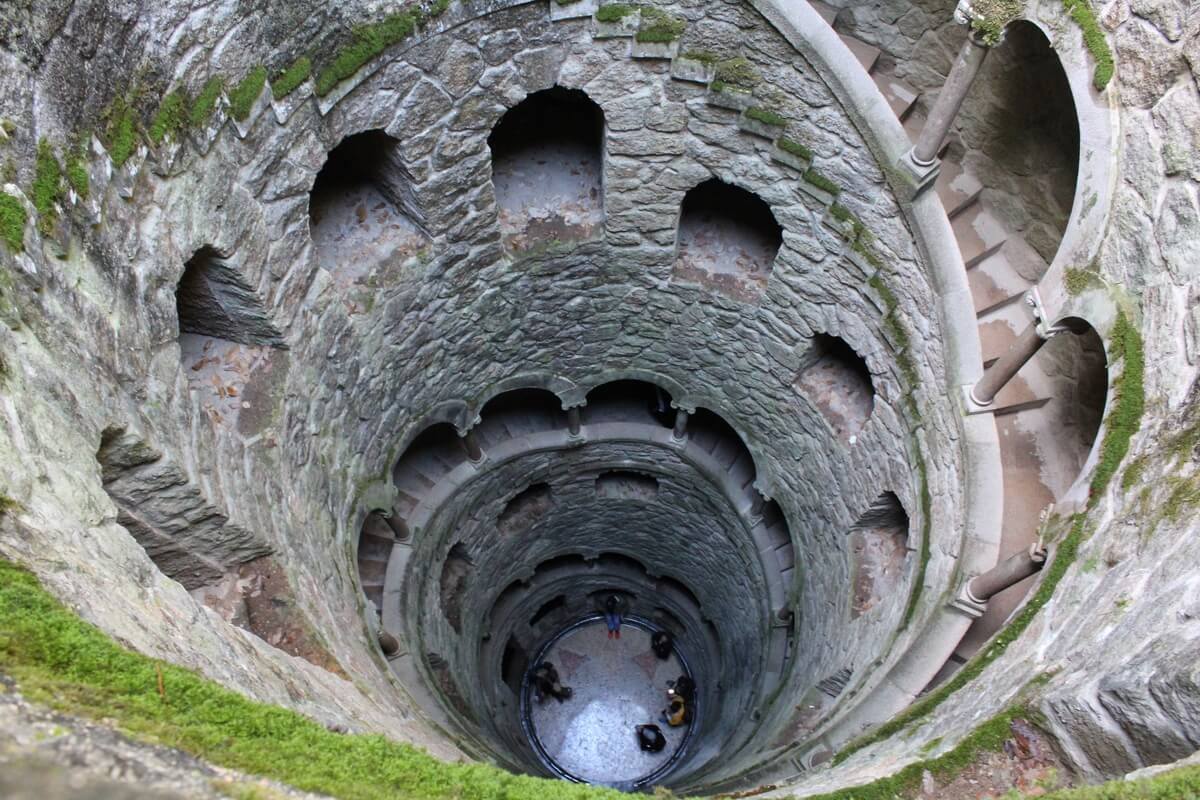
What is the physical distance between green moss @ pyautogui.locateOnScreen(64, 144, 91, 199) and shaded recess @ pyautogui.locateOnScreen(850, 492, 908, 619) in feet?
24.1

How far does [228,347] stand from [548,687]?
10.1 metres

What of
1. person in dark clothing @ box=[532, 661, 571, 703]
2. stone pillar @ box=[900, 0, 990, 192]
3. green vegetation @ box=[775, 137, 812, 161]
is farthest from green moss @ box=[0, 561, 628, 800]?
person in dark clothing @ box=[532, 661, 571, 703]

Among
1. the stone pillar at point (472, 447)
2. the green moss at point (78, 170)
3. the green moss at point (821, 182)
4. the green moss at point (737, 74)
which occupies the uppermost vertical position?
the green moss at point (737, 74)

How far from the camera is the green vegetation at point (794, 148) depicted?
24.7 feet

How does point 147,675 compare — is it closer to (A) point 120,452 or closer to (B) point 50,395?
(B) point 50,395

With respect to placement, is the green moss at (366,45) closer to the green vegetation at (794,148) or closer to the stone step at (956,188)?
the green vegetation at (794,148)

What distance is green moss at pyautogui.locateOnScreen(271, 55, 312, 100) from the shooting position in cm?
570

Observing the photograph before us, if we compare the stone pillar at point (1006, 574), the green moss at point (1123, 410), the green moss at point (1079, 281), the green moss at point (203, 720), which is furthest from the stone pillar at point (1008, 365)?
the green moss at point (203, 720)

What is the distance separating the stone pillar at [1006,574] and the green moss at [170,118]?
615 centimetres

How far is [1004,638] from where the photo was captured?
16.6ft

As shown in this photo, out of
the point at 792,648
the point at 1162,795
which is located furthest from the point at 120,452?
the point at 792,648

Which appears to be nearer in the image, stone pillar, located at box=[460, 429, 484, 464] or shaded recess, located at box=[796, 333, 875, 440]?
shaded recess, located at box=[796, 333, 875, 440]

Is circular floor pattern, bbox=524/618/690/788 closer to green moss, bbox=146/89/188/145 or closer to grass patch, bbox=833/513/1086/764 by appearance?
grass patch, bbox=833/513/1086/764

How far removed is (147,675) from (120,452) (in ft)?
7.26
